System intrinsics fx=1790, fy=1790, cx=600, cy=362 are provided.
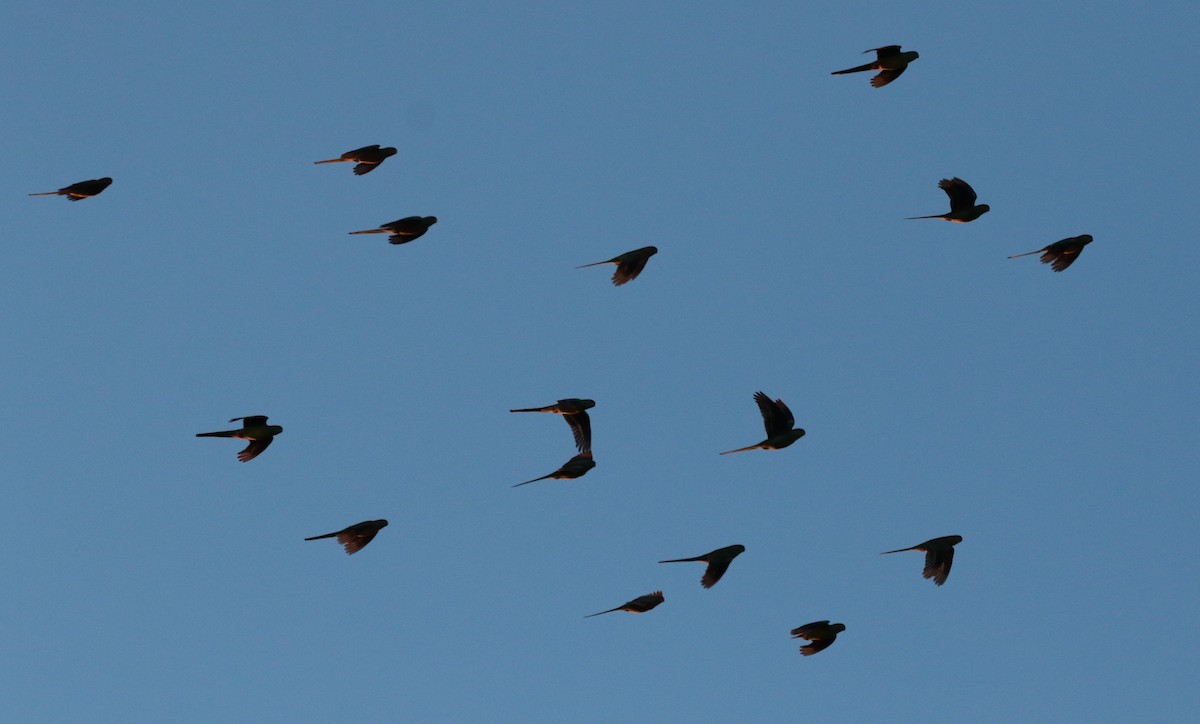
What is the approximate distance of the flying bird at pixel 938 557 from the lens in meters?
42.4

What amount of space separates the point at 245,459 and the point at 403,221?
6.73 m

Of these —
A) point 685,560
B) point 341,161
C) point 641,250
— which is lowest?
point 685,560

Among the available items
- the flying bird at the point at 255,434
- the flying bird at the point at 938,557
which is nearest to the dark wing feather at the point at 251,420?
the flying bird at the point at 255,434

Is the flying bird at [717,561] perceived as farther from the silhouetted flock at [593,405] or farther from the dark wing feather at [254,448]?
the dark wing feather at [254,448]

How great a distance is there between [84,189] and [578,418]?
1279 centimetres

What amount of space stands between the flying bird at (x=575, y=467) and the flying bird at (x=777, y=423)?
13.5ft

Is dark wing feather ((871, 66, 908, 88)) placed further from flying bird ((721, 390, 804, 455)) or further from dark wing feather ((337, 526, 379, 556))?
dark wing feather ((337, 526, 379, 556))

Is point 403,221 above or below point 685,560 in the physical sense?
above

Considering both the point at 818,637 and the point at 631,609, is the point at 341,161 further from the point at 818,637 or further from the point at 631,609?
the point at 818,637

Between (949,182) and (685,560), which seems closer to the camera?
(685,560)

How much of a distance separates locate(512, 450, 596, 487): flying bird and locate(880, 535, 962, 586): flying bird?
8.00 metres

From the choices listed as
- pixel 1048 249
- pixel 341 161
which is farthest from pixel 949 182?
pixel 341 161

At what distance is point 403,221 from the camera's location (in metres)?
42.3

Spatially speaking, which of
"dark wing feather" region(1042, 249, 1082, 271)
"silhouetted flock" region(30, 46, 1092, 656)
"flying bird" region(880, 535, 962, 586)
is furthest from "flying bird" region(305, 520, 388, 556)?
"dark wing feather" region(1042, 249, 1082, 271)
